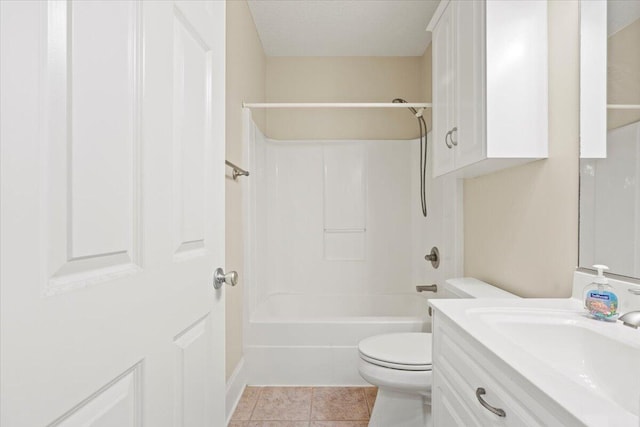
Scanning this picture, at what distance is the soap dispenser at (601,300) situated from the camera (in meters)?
0.97

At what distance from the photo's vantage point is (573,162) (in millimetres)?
1329

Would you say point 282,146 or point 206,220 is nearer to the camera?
point 206,220

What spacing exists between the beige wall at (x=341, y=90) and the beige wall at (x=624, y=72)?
219cm

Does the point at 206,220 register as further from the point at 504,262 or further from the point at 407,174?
the point at 407,174

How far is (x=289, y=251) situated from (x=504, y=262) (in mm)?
1910

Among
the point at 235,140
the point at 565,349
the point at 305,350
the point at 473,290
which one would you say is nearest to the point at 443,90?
the point at 473,290

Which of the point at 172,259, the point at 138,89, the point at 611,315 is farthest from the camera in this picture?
the point at 611,315

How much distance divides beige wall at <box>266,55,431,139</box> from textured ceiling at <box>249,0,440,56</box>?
0.09 metres

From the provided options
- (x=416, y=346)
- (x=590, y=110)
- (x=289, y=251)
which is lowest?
(x=416, y=346)

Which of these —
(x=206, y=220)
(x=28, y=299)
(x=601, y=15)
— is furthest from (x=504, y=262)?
(x=28, y=299)

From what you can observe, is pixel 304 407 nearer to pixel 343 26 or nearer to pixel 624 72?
pixel 624 72

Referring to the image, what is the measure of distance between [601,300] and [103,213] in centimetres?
116

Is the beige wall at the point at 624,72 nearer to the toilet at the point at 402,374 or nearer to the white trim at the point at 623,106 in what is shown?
the white trim at the point at 623,106

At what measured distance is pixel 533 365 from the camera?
2.34 feet
